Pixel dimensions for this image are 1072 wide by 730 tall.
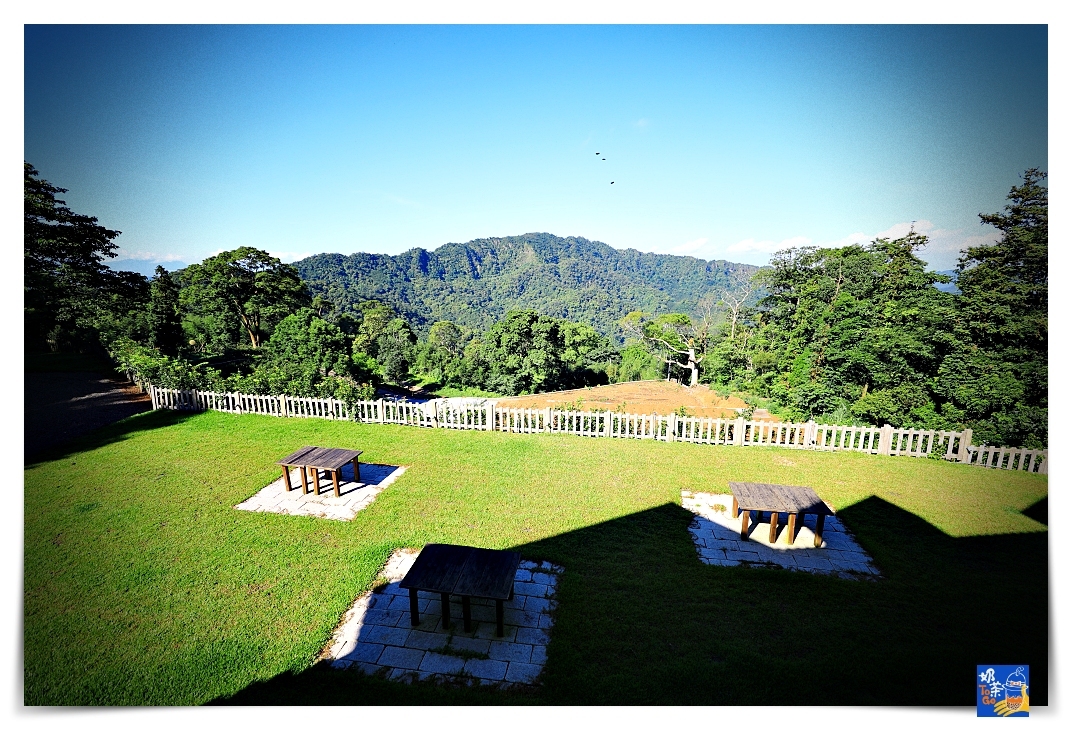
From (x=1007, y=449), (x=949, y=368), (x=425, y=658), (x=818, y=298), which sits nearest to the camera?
(x=425, y=658)

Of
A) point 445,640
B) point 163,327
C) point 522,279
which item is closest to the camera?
point 445,640

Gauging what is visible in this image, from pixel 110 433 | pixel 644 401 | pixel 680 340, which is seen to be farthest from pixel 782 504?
pixel 680 340

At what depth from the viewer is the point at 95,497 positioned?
282 inches

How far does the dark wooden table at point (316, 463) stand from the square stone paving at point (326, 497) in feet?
0.42

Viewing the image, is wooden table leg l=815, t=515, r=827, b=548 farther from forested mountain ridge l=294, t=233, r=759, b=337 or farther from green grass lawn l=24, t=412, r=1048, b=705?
forested mountain ridge l=294, t=233, r=759, b=337

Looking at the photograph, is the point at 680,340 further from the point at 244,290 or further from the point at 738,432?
the point at 244,290

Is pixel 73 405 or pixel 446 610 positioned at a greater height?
pixel 73 405

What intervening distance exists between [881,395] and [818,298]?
9249 mm

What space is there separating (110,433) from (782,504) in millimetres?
14442

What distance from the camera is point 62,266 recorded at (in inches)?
505

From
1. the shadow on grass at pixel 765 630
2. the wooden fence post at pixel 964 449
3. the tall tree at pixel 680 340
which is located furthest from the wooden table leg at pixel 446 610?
the tall tree at pixel 680 340

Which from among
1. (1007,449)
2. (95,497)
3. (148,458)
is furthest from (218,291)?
(1007,449)

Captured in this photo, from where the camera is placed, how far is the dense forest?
8.39 metres
